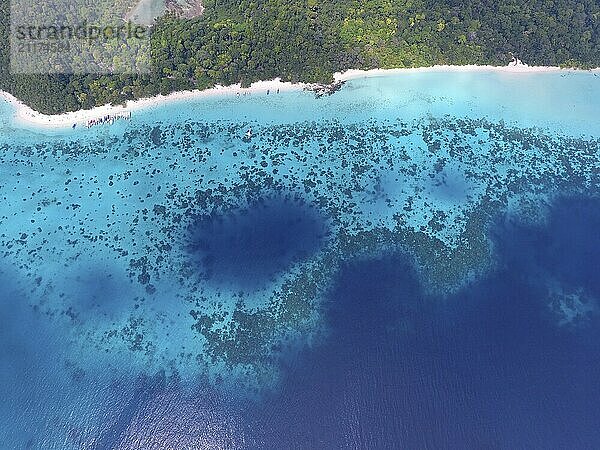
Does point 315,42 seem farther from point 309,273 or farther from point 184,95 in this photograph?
point 309,273

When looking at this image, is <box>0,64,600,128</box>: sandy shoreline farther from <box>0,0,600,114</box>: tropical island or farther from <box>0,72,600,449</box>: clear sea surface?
<box>0,72,600,449</box>: clear sea surface

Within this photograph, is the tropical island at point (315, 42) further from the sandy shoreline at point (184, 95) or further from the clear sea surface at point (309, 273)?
the clear sea surface at point (309, 273)

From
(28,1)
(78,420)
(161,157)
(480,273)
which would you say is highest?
(28,1)

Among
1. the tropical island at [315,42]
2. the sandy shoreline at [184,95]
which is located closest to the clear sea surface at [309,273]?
the sandy shoreline at [184,95]

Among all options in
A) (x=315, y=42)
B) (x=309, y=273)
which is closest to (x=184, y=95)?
(x=315, y=42)

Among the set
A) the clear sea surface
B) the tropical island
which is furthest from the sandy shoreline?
the clear sea surface

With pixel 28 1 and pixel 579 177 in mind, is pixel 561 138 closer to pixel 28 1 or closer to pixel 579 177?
pixel 579 177

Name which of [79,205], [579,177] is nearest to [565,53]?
[579,177]
